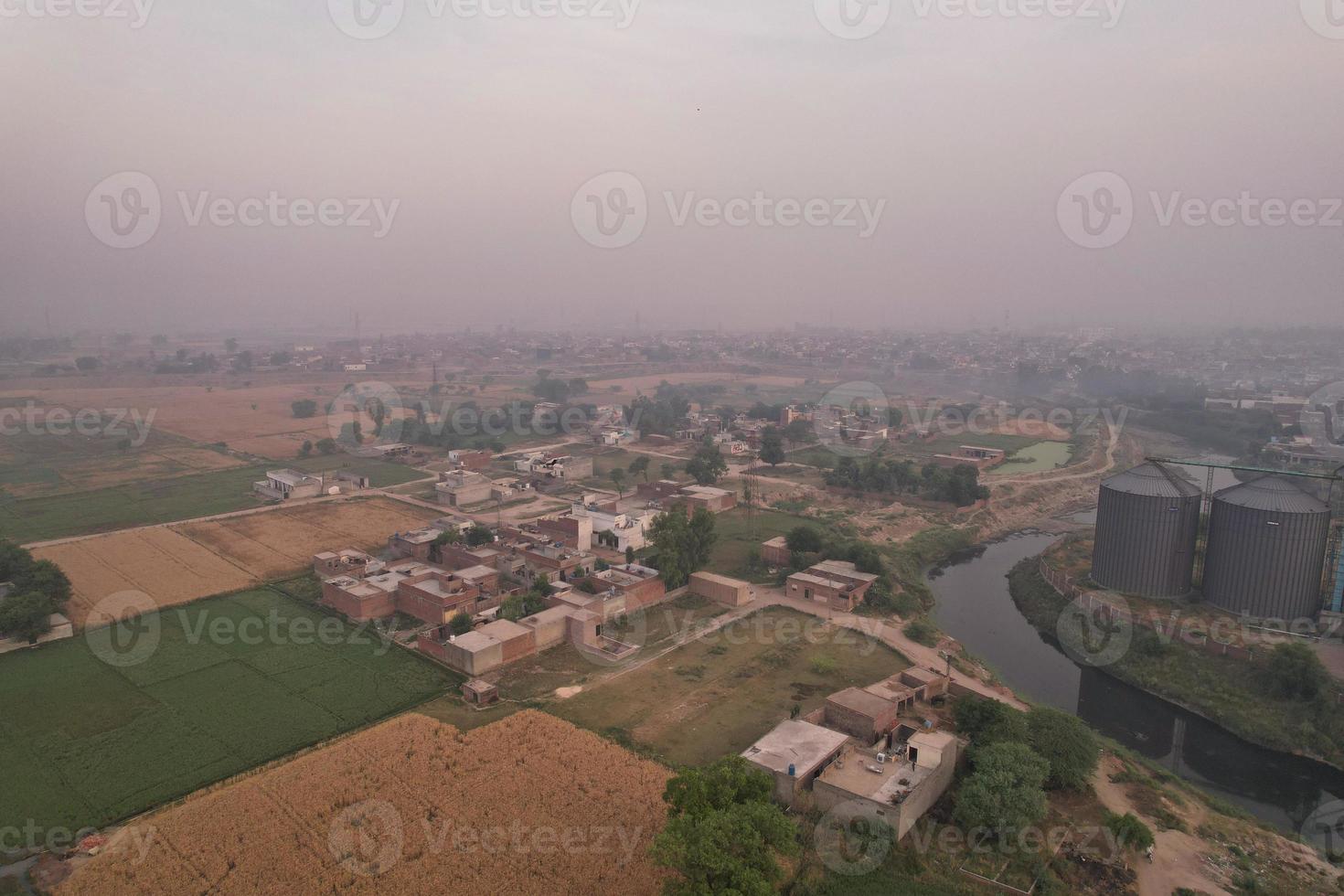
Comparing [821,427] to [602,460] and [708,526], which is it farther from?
[708,526]

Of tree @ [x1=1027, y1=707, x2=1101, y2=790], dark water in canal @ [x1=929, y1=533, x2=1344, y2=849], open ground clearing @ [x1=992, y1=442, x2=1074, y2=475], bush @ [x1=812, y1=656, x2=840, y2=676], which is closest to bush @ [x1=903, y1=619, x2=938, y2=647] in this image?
dark water in canal @ [x1=929, y1=533, x2=1344, y2=849]

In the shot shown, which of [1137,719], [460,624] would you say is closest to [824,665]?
[1137,719]

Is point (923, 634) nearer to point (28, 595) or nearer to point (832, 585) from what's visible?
point (832, 585)

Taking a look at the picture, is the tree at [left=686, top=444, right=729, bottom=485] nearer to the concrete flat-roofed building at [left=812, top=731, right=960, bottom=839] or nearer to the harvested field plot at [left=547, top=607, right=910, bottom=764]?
the harvested field plot at [left=547, top=607, right=910, bottom=764]

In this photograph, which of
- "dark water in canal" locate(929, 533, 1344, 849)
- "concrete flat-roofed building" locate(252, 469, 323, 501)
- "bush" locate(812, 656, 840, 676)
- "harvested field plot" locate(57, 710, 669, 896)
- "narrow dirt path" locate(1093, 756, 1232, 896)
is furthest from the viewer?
"concrete flat-roofed building" locate(252, 469, 323, 501)

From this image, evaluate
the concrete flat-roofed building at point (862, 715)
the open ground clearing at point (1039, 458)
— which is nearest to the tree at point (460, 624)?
the concrete flat-roofed building at point (862, 715)

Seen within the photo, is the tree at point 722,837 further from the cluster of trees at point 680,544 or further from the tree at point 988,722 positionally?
the cluster of trees at point 680,544
